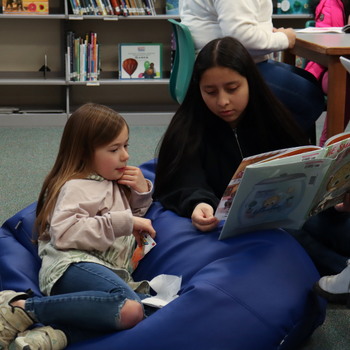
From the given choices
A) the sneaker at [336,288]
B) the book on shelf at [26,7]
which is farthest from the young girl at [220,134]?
the book on shelf at [26,7]

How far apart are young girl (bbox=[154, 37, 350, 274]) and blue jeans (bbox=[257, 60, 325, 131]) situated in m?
0.50

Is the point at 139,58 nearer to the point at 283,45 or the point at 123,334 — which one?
the point at 283,45

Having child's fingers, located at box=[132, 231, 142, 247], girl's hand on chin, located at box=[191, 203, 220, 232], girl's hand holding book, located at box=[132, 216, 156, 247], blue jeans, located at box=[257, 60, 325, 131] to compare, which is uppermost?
blue jeans, located at box=[257, 60, 325, 131]

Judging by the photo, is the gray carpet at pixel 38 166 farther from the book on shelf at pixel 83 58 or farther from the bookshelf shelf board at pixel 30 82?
the book on shelf at pixel 83 58

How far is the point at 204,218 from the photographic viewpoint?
1.30 metres

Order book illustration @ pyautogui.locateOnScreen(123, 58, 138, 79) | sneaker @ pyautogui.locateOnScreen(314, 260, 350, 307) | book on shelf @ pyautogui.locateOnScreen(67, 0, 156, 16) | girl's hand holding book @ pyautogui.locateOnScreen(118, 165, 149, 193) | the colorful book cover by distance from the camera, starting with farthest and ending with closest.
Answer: book illustration @ pyautogui.locateOnScreen(123, 58, 138, 79) → the colorful book cover → book on shelf @ pyautogui.locateOnScreen(67, 0, 156, 16) → girl's hand holding book @ pyautogui.locateOnScreen(118, 165, 149, 193) → sneaker @ pyautogui.locateOnScreen(314, 260, 350, 307)

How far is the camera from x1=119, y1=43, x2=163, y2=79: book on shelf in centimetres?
392

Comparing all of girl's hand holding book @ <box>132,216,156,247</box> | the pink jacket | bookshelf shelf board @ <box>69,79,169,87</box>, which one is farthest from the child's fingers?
bookshelf shelf board @ <box>69,79,169,87</box>

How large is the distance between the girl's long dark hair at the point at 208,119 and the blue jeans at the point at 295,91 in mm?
497

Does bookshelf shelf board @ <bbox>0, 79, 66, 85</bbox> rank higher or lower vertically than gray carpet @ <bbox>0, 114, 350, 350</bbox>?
higher

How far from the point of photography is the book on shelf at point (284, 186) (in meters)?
1.04


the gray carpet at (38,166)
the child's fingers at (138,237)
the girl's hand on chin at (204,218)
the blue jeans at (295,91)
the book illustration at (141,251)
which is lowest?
the gray carpet at (38,166)

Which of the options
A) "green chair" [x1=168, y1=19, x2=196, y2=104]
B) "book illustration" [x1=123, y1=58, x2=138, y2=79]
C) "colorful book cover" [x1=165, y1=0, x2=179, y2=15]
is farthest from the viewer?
"book illustration" [x1=123, y1=58, x2=138, y2=79]

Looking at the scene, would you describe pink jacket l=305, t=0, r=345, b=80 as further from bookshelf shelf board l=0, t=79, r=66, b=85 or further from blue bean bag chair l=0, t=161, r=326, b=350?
blue bean bag chair l=0, t=161, r=326, b=350
